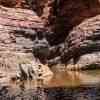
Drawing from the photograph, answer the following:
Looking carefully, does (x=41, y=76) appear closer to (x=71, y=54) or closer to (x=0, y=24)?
(x=71, y=54)

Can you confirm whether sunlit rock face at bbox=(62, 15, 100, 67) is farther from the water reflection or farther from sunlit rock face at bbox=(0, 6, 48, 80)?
sunlit rock face at bbox=(0, 6, 48, 80)

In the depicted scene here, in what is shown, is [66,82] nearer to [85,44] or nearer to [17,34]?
[85,44]

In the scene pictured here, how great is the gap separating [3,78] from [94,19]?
6838 millimetres

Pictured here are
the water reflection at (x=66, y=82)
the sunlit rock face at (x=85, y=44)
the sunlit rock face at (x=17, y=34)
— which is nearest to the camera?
the water reflection at (x=66, y=82)

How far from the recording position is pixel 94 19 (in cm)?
2027

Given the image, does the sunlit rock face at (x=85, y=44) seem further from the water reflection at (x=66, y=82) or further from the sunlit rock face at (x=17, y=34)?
the sunlit rock face at (x=17, y=34)

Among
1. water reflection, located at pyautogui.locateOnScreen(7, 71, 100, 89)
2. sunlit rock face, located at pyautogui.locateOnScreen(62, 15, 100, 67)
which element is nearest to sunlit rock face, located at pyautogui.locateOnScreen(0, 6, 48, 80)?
sunlit rock face, located at pyautogui.locateOnScreen(62, 15, 100, 67)

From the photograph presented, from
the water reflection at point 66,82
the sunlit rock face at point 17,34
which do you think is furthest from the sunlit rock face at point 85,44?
the sunlit rock face at point 17,34

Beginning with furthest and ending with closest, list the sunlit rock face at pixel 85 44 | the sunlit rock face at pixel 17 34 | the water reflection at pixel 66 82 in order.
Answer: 1. the sunlit rock face at pixel 17 34
2. the sunlit rock face at pixel 85 44
3. the water reflection at pixel 66 82

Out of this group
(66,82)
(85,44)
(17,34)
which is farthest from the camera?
(17,34)

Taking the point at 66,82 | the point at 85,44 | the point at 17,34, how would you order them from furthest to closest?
the point at 17,34
the point at 85,44
the point at 66,82

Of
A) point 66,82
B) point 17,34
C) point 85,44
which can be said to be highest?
point 17,34

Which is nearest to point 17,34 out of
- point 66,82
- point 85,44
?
point 85,44

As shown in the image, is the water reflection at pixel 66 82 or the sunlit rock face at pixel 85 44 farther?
the sunlit rock face at pixel 85 44
